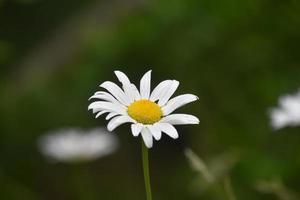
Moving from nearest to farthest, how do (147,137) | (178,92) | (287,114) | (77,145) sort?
1. (147,137)
2. (287,114)
3. (77,145)
4. (178,92)

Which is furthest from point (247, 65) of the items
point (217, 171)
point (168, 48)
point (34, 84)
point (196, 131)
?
point (34, 84)

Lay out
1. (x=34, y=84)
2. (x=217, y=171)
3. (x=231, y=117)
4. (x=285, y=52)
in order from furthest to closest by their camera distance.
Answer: (x=34, y=84), (x=231, y=117), (x=285, y=52), (x=217, y=171)

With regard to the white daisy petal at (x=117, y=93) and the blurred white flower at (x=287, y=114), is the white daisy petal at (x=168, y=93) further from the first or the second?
the blurred white flower at (x=287, y=114)

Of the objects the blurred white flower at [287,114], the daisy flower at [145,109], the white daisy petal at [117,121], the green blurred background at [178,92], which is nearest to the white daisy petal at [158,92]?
the daisy flower at [145,109]

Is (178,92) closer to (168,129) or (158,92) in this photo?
(158,92)

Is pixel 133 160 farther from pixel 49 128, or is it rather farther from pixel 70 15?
pixel 70 15

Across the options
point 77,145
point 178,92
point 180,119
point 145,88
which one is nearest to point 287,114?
point 145,88

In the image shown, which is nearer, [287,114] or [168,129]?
[168,129]
